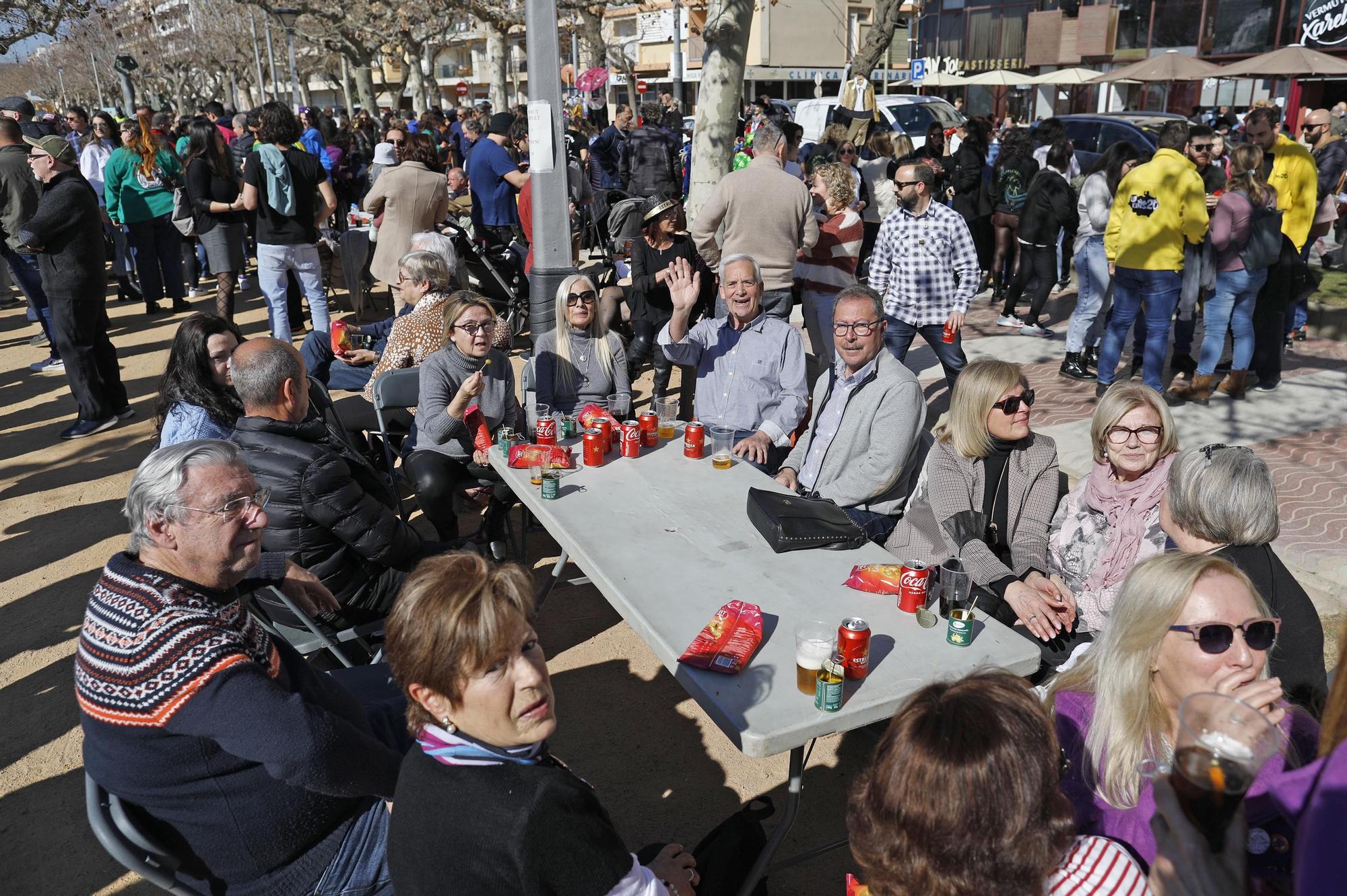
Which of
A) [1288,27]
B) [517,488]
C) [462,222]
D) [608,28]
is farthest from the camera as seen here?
[608,28]

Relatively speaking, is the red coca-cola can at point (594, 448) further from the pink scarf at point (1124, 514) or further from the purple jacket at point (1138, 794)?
the purple jacket at point (1138, 794)

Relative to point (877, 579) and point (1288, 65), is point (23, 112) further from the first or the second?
point (1288, 65)

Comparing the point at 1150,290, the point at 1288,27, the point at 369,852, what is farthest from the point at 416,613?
the point at 1288,27

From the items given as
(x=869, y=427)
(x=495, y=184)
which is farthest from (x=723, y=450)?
(x=495, y=184)

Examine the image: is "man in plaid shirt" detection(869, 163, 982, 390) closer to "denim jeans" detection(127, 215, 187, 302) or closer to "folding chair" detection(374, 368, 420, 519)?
"folding chair" detection(374, 368, 420, 519)

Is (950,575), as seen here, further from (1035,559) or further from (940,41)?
(940,41)

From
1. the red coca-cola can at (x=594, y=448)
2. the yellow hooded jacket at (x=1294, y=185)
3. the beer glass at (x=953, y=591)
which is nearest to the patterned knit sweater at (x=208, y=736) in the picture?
the beer glass at (x=953, y=591)

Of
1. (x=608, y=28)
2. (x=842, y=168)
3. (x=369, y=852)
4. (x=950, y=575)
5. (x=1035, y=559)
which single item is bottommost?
(x=369, y=852)

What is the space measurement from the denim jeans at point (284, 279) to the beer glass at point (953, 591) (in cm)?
584

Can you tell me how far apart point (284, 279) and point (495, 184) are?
2.19m

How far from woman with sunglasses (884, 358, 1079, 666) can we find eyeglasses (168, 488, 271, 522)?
2185 mm

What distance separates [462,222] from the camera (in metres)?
9.50

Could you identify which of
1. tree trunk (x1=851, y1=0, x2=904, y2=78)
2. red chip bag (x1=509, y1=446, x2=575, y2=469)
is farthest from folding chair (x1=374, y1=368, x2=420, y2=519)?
tree trunk (x1=851, y1=0, x2=904, y2=78)

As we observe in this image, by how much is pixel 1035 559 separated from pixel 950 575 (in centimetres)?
87
